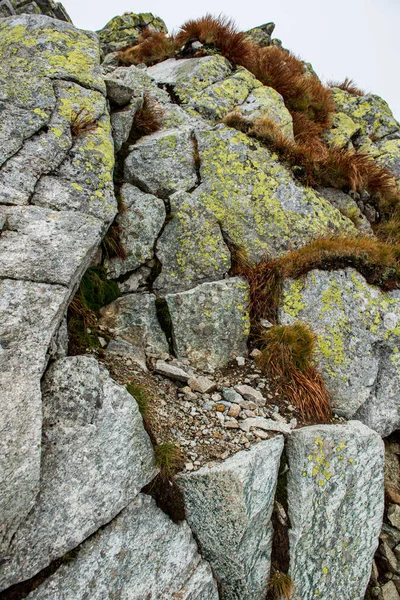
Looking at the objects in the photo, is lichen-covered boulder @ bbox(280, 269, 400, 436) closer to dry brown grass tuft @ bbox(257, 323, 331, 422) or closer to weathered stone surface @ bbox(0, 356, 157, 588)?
dry brown grass tuft @ bbox(257, 323, 331, 422)

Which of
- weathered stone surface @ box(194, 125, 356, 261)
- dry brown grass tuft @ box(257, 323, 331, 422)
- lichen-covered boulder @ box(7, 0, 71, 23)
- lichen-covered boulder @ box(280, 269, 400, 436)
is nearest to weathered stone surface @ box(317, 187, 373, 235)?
weathered stone surface @ box(194, 125, 356, 261)

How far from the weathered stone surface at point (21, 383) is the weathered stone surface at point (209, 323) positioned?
213 cm

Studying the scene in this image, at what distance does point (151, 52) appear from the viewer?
11539 millimetres

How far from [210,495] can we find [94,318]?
9.77ft

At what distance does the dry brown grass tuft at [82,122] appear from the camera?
247 inches

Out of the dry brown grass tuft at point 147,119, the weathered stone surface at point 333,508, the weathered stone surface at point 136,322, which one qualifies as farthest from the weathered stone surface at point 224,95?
the weathered stone surface at point 333,508

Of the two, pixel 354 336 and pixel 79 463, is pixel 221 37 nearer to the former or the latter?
pixel 354 336

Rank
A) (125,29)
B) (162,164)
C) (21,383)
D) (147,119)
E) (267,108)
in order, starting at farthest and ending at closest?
(125,29)
(267,108)
(147,119)
(162,164)
(21,383)

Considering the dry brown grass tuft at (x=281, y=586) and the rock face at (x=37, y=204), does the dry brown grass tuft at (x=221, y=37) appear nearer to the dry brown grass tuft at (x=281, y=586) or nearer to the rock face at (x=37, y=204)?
the rock face at (x=37, y=204)

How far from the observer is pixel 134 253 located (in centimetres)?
639

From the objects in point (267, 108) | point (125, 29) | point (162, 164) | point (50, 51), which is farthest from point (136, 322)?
point (125, 29)

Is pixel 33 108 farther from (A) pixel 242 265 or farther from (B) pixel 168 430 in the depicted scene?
(B) pixel 168 430

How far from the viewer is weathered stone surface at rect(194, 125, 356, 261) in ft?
23.1

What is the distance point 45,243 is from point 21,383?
5.85ft
